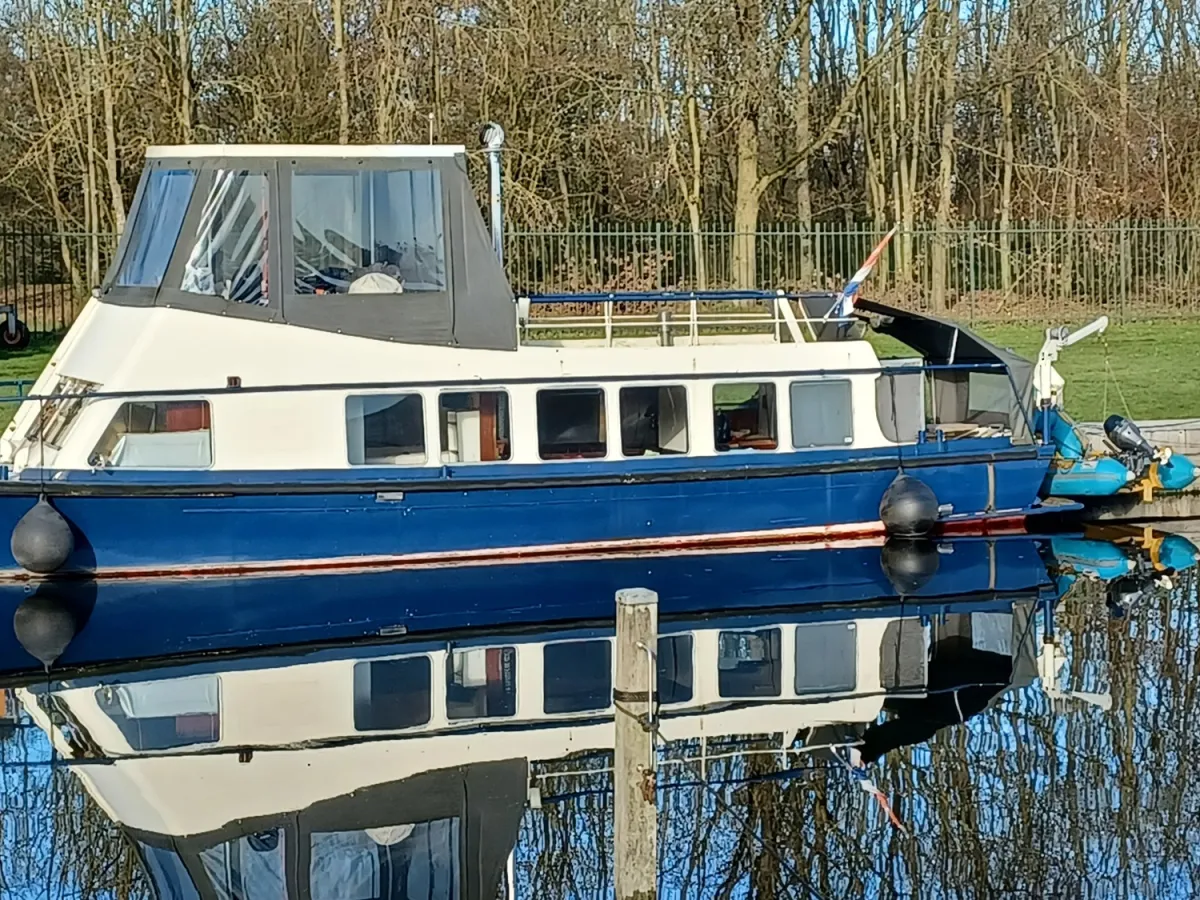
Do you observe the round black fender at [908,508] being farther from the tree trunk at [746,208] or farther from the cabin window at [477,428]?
the tree trunk at [746,208]

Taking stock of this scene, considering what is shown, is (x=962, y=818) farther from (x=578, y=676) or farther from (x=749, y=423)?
(x=749, y=423)

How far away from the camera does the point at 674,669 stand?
12.8 meters

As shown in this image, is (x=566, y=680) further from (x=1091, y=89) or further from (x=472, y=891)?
(x=1091, y=89)

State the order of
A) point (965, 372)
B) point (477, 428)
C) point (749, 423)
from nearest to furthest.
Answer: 1. point (477, 428)
2. point (749, 423)
3. point (965, 372)

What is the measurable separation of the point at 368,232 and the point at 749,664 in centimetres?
567

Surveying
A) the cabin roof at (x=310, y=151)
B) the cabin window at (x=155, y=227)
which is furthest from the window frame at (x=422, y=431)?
the cabin roof at (x=310, y=151)

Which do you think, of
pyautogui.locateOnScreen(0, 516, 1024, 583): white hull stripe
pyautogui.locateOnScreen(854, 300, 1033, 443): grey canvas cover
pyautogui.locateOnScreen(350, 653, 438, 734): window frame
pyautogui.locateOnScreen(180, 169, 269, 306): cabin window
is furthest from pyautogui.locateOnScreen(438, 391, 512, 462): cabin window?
pyautogui.locateOnScreen(854, 300, 1033, 443): grey canvas cover

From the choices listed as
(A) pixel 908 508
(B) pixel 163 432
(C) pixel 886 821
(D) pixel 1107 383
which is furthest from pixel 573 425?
(D) pixel 1107 383

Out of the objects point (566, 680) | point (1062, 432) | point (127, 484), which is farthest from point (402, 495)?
point (1062, 432)

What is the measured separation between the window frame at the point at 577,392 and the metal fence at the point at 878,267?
52.5 ft

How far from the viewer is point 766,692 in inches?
486

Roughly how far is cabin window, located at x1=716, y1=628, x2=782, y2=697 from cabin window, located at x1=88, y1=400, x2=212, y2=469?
16.4 feet

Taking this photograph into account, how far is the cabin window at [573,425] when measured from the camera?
54.0 ft

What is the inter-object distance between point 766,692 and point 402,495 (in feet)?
15.5
